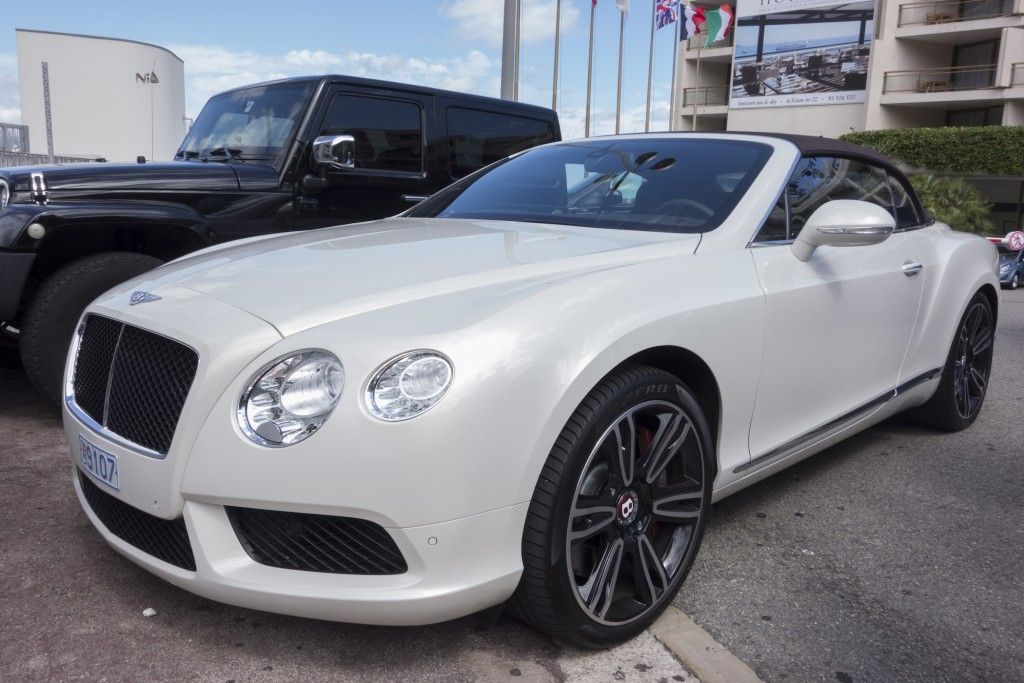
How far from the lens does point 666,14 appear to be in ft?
106

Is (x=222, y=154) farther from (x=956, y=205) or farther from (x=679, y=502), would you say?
(x=956, y=205)

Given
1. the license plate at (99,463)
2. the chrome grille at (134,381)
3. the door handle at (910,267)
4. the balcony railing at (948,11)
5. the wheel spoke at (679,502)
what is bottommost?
the wheel spoke at (679,502)

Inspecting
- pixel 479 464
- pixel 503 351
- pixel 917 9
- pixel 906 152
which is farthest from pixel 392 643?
pixel 917 9

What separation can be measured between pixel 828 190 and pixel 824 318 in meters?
0.76

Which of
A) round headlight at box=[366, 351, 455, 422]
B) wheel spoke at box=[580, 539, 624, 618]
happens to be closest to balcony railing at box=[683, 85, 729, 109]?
wheel spoke at box=[580, 539, 624, 618]

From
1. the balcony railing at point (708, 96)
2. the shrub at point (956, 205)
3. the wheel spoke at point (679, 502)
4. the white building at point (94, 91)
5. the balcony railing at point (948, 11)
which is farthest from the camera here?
the balcony railing at point (708, 96)

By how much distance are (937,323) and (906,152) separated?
3233cm

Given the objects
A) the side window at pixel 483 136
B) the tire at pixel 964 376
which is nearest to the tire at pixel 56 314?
the side window at pixel 483 136

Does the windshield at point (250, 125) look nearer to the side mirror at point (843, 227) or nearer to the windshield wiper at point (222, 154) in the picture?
the windshield wiper at point (222, 154)

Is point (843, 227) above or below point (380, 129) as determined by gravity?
below

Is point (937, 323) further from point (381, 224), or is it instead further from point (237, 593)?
point (237, 593)

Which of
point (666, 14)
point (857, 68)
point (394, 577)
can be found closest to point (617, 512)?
point (394, 577)

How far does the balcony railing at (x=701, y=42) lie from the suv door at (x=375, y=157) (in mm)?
39809

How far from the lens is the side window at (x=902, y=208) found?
13.1 feet
